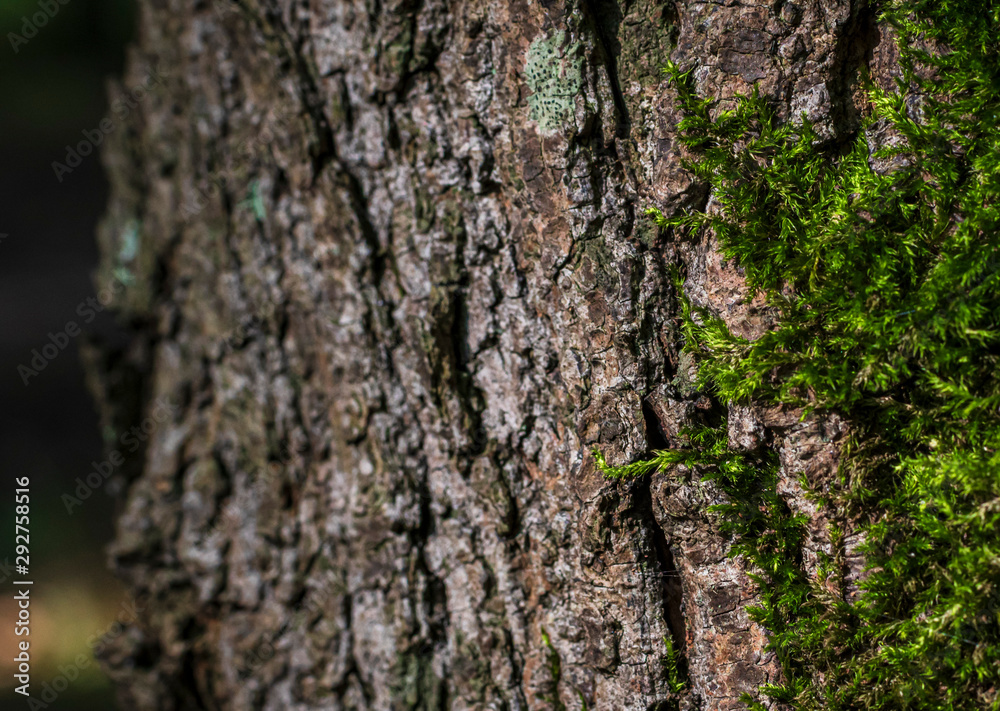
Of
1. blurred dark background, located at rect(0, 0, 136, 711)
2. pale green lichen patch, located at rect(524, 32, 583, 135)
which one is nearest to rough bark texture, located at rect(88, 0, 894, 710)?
pale green lichen patch, located at rect(524, 32, 583, 135)

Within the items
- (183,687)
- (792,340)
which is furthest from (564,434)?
(183,687)

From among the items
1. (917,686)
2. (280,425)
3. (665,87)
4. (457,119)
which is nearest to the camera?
(917,686)

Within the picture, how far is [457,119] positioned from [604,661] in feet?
4.17

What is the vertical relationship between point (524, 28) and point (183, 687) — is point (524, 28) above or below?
above

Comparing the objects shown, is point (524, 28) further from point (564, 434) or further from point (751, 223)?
point (564, 434)

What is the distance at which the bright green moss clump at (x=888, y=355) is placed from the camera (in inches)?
38.2

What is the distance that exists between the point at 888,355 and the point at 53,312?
473cm

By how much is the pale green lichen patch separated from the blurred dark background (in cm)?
299

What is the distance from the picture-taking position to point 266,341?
1.50 metres

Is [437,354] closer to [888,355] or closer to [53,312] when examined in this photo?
[888,355]

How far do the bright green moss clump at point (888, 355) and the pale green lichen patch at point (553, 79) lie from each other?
231 millimetres

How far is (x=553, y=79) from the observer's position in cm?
122

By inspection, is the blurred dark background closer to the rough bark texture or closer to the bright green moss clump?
the rough bark texture

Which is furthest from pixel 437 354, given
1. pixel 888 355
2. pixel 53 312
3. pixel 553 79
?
pixel 53 312
